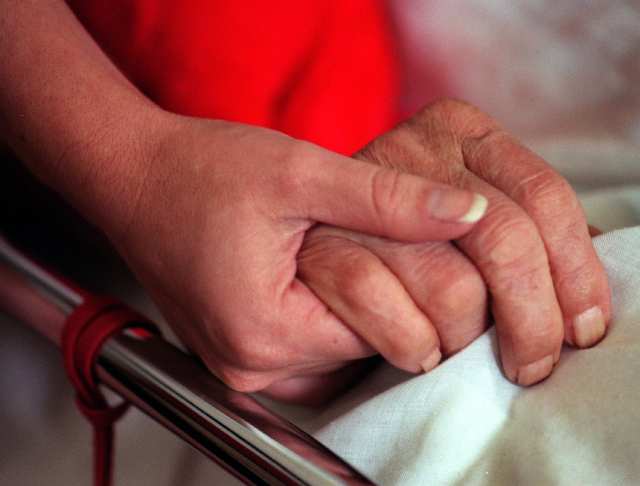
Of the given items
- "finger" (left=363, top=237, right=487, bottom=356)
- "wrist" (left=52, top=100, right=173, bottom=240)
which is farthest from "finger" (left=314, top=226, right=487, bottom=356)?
"wrist" (left=52, top=100, right=173, bottom=240)

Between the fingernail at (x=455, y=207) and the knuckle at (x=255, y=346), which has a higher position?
A: the fingernail at (x=455, y=207)

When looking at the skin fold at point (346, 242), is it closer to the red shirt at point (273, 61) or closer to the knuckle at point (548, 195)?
the knuckle at point (548, 195)

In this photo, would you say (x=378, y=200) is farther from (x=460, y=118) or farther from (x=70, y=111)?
(x=70, y=111)

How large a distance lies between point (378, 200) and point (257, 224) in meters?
0.06

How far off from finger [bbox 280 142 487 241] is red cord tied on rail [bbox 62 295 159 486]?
126 mm

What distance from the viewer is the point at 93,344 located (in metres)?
0.43

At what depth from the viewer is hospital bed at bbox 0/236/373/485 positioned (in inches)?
12.3

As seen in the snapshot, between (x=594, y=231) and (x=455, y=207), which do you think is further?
(x=594, y=231)

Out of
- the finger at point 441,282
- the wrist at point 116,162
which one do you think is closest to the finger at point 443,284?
the finger at point 441,282

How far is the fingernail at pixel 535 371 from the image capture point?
1.16ft

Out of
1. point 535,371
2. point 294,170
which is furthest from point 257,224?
point 535,371

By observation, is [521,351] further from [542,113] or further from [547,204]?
[542,113]

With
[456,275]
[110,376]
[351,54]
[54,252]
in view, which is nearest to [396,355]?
[456,275]

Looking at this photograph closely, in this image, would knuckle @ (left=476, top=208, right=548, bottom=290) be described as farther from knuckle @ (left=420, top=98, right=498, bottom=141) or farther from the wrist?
the wrist
